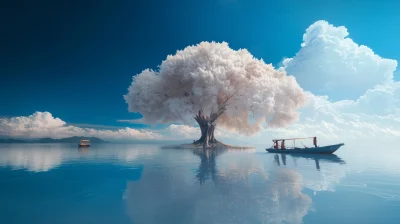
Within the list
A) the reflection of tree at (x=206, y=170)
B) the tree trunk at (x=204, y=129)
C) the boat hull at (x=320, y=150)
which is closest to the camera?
the reflection of tree at (x=206, y=170)

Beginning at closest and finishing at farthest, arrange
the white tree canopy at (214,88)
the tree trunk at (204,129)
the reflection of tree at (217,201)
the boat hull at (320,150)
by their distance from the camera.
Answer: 1. the reflection of tree at (217,201)
2. the boat hull at (320,150)
3. the white tree canopy at (214,88)
4. the tree trunk at (204,129)

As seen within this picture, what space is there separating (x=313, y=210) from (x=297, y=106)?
3474 cm

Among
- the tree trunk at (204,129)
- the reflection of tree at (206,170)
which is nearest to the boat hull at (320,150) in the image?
the reflection of tree at (206,170)

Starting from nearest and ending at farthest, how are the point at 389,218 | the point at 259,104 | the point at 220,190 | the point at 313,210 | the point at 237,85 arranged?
the point at 389,218
the point at 313,210
the point at 220,190
the point at 259,104
the point at 237,85

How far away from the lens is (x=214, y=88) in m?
32.5

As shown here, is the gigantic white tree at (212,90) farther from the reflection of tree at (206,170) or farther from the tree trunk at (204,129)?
the reflection of tree at (206,170)

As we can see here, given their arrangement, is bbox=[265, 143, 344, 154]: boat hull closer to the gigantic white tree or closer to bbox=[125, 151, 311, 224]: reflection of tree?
the gigantic white tree

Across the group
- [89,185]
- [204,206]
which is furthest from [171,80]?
[204,206]

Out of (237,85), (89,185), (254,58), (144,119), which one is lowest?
(89,185)

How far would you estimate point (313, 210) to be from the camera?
6.04 meters

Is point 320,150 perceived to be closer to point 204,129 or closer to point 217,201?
point 204,129

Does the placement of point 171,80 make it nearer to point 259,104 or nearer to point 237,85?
point 237,85

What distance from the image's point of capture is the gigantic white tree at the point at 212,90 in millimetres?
32906

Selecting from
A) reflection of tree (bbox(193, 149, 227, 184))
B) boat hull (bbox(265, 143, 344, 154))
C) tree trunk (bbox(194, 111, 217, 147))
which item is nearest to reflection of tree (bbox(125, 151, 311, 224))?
reflection of tree (bbox(193, 149, 227, 184))
